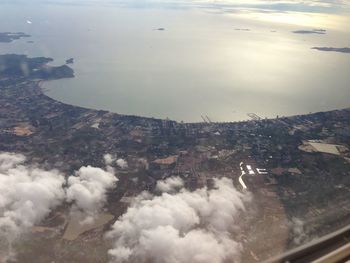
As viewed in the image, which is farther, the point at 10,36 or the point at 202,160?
the point at 10,36

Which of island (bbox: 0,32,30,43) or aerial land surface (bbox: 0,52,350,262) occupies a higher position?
aerial land surface (bbox: 0,52,350,262)

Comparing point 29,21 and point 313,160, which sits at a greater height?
point 313,160

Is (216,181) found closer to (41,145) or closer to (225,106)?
(41,145)

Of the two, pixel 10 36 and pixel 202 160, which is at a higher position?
pixel 202 160

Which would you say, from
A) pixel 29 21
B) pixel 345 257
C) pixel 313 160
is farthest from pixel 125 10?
pixel 345 257

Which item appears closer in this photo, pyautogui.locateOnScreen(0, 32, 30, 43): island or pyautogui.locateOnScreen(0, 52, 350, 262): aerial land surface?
pyautogui.locateOnScreen(0, 52, 350, 262): aerial land surface

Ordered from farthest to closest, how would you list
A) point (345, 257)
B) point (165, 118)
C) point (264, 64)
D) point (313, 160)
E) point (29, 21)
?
point (29, 21) → point (264, 64) → point (165, 118) → point (313, 160) → point (345, 257)

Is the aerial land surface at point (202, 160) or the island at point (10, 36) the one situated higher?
the aerial land surface at point (202, 160)

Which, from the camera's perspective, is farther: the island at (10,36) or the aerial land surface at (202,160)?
the island at (10,36)
